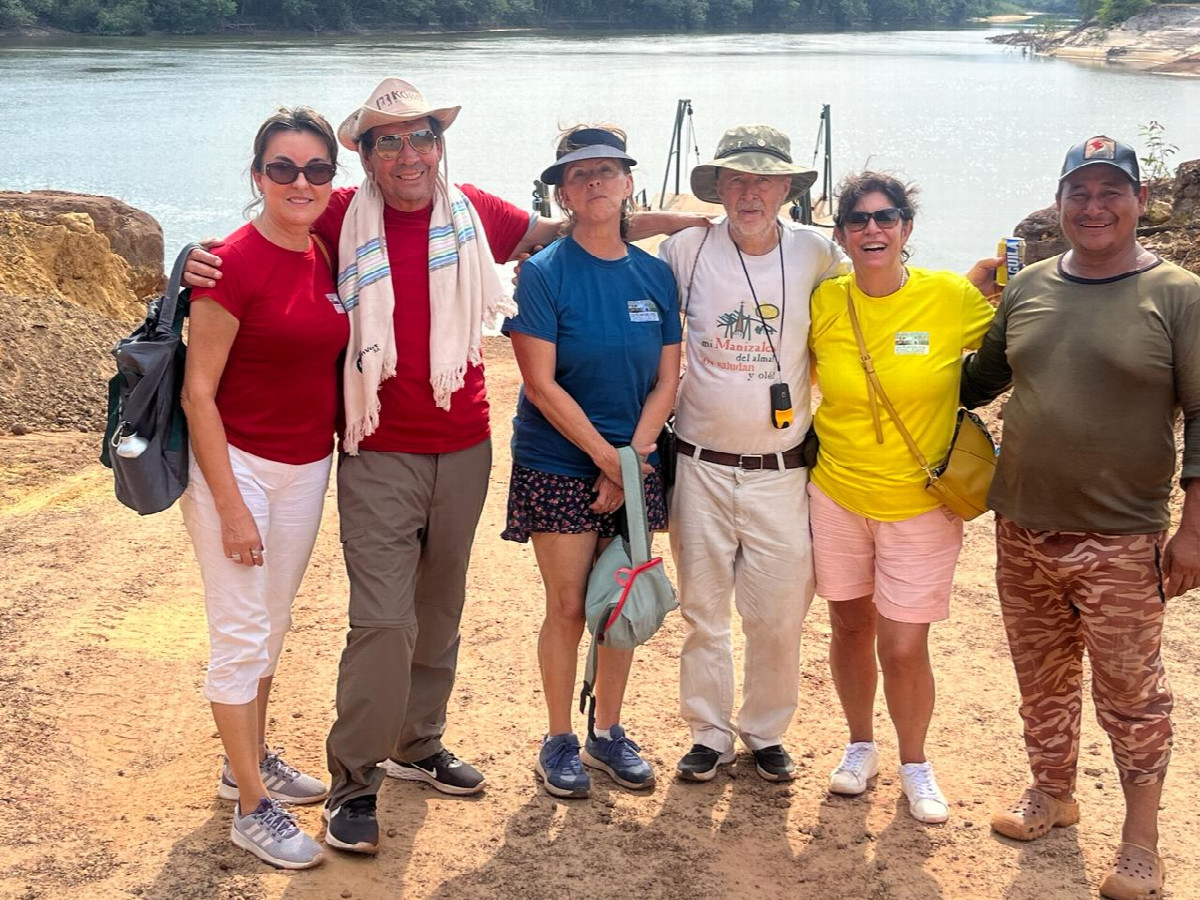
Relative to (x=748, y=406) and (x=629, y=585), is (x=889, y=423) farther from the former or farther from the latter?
(x=629, y=585)

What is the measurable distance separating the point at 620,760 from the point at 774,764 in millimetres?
487

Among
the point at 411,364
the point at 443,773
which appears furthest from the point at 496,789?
the point at 411,364

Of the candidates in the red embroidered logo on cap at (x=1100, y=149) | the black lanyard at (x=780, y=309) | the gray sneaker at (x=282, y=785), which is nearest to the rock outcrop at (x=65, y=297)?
the gray sneaker at (x=282, y=785)

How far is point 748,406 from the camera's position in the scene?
3.70m

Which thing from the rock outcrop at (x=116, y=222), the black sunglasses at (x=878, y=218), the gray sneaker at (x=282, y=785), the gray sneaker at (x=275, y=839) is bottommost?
the gray sneaker at (x=282, y=785)

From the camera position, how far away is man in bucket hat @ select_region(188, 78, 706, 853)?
3422 millimetres

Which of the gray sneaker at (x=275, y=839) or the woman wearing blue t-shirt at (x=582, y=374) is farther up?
the woman wearing blue t-shirt at (x=582, y=374)

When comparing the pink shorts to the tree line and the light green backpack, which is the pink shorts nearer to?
the light green backpack

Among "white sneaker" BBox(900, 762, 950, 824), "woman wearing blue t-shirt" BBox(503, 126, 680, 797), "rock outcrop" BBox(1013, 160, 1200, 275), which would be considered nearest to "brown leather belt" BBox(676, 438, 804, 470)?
"woman wearing blue t-shirt" BBox(503, 126, 680, 797)

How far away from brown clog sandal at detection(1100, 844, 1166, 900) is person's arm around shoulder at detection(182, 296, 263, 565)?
8.15 ft

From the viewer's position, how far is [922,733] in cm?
384

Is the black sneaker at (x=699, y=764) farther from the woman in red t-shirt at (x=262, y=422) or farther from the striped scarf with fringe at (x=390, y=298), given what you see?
the striped scarf with fringe at (x=390, y=298)

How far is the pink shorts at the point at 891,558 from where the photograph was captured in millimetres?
3615

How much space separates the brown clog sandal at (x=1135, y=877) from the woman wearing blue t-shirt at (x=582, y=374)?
157cm
